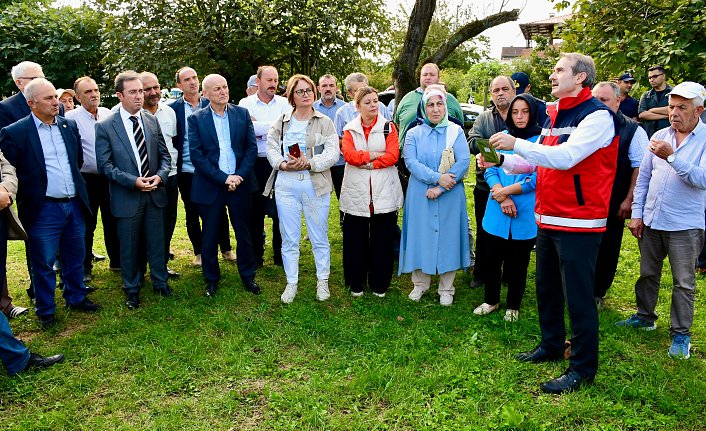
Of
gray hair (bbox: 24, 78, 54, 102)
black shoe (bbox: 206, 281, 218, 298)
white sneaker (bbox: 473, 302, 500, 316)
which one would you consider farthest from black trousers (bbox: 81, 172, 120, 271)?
white sneaker (bbox: 473, 302, 500, 316)

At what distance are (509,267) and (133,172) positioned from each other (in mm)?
3902

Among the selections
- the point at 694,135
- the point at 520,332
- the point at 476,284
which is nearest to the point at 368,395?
the point at 520,332

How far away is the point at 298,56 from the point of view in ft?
40.4

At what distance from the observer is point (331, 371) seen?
14.0ft

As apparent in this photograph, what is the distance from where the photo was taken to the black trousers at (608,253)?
534 centimetres

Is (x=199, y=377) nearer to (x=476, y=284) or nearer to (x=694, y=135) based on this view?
(x=476, y=284)

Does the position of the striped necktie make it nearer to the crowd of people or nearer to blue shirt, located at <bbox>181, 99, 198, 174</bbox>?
the crowd of people

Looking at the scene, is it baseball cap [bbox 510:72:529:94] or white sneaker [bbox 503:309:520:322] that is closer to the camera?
white sneaker [bbox 503:309:520:322]

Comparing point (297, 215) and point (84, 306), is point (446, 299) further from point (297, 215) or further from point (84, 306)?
point (84, 306)

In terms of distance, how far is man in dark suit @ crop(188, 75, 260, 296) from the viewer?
18.9ft

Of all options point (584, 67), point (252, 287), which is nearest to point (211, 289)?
point (252, 287)

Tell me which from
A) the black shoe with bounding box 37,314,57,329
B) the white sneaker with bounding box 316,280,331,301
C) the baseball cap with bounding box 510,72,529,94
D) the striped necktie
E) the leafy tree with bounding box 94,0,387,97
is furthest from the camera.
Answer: the leafy tree with bounding box 94,0,387,97

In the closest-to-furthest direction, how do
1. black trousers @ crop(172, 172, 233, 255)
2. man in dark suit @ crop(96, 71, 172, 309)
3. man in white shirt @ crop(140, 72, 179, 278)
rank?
man in dark suit @ crop(96, 71, 172, 309)
man in white shirt @ crop(140, 72, 179, 278)
black trousers @ crop(172, 172, 233, 255)

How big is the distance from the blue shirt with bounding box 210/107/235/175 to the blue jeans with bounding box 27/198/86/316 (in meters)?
1.48
